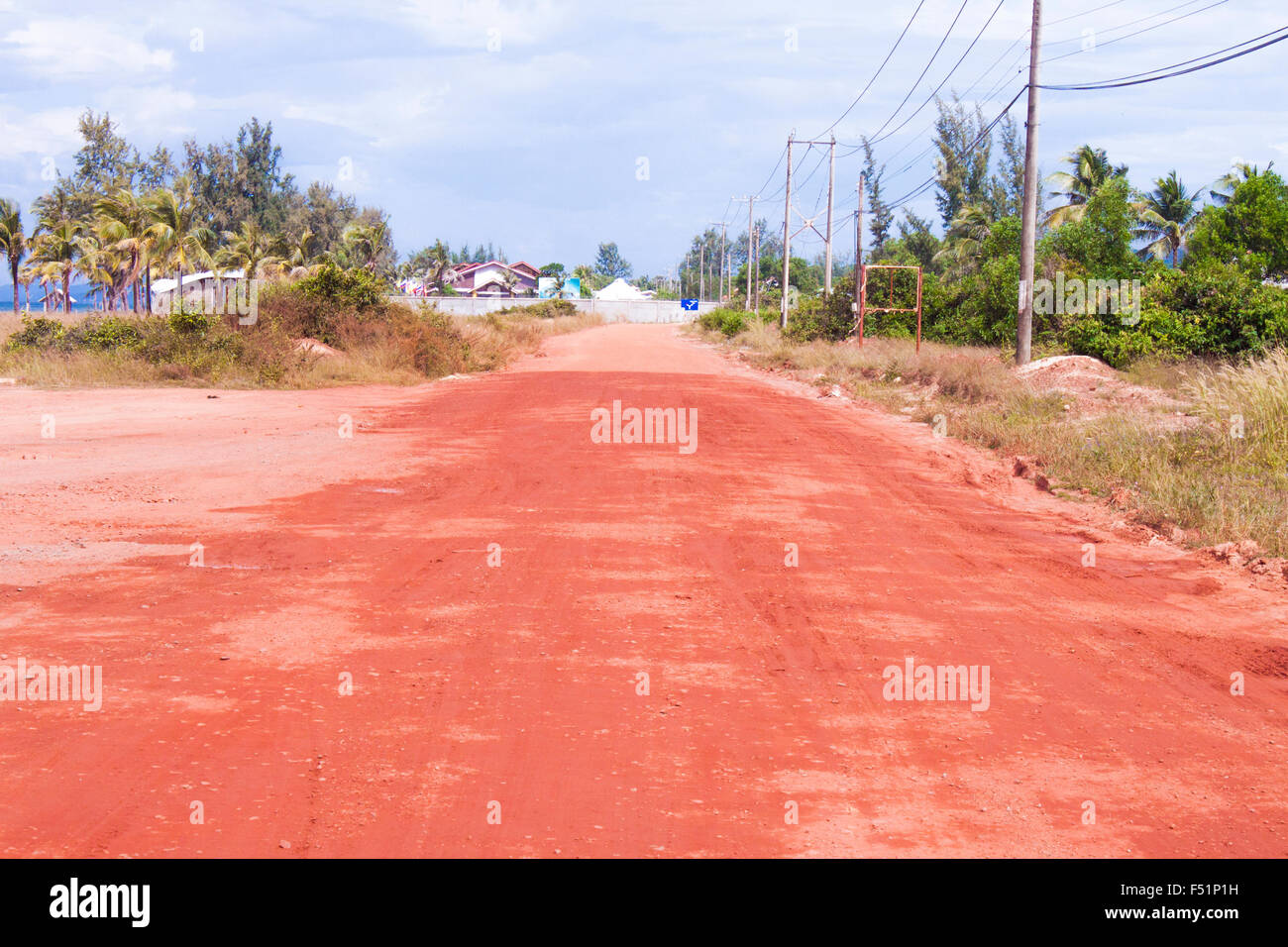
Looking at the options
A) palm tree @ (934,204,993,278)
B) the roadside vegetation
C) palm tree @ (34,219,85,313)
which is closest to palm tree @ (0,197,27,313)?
palm tree @ (34,219,85,313)

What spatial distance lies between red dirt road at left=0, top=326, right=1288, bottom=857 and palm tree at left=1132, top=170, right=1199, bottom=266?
44721 mm

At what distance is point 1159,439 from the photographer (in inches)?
564

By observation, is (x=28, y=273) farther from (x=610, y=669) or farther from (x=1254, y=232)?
(x=610, y=669)

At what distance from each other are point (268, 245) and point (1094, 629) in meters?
59.5

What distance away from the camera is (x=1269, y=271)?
31719mm

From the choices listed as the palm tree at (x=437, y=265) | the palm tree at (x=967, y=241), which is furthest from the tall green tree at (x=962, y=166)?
the palm tree at (x=437, y=265)

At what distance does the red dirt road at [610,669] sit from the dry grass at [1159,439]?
2.83 feet

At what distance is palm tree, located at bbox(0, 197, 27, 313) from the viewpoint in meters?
54.1

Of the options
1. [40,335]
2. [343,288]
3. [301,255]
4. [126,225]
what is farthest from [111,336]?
[301,255]

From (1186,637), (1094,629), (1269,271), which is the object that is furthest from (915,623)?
(1269,271)

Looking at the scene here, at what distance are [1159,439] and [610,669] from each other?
35.6 ft

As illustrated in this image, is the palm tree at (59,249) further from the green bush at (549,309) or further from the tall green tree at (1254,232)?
the tall green tree at (1254,232)

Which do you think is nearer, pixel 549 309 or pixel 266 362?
pixel 266 362
